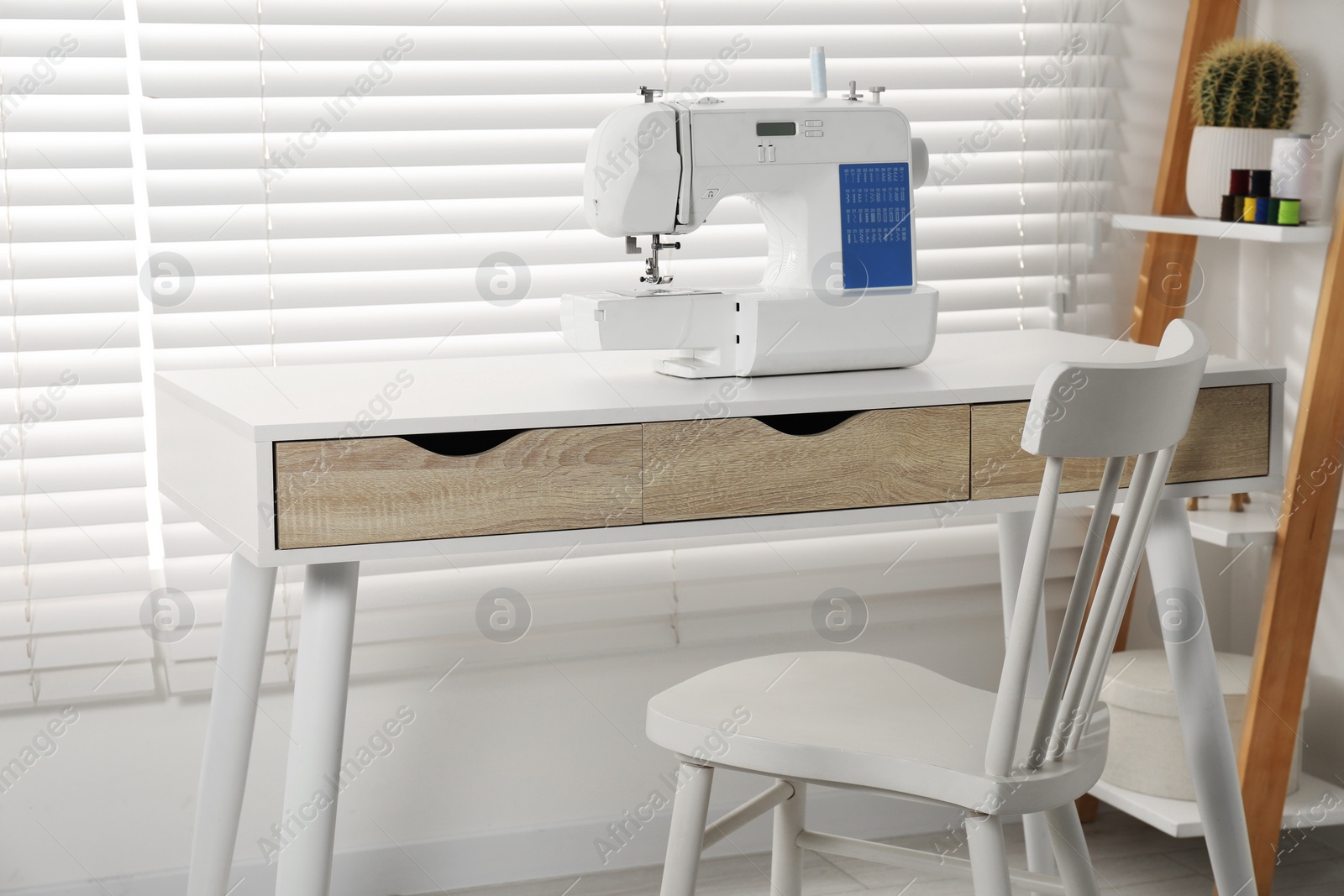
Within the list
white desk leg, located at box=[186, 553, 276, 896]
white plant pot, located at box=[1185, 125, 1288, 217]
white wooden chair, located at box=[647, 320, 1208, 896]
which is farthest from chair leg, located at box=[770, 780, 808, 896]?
white plant pot, located at box=[1185, 125, 1288, 217]

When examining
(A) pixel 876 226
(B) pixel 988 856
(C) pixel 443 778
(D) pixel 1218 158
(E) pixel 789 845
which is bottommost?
(C) pixel 443 778

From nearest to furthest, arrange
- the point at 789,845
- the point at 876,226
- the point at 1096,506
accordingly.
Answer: the point at 1096,506
the point at 789,845
the point at 876,226

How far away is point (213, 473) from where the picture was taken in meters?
1.39

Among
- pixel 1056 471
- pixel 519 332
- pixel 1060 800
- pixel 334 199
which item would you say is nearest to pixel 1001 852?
pixel 1060 800

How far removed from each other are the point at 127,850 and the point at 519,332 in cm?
93

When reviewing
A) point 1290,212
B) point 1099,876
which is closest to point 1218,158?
point 1290,212

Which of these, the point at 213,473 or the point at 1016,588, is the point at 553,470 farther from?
the point at 1016,588

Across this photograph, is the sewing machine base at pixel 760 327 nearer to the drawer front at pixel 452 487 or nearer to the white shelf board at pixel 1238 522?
the drawer front at pixel 452 487

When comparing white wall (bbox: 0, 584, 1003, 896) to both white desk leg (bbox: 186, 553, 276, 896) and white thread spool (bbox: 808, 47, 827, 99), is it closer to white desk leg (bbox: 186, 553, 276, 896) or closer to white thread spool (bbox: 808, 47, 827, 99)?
Result: white desk leg (bbox: 186, 553, 276, 896)

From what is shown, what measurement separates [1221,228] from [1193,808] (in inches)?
32.5

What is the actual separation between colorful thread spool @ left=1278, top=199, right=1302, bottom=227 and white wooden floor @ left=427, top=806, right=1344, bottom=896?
3.16 feet

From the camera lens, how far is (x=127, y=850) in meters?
1.95

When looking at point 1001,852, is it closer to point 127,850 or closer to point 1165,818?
point 1165,818

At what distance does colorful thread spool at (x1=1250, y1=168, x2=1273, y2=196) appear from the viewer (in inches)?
76.7
